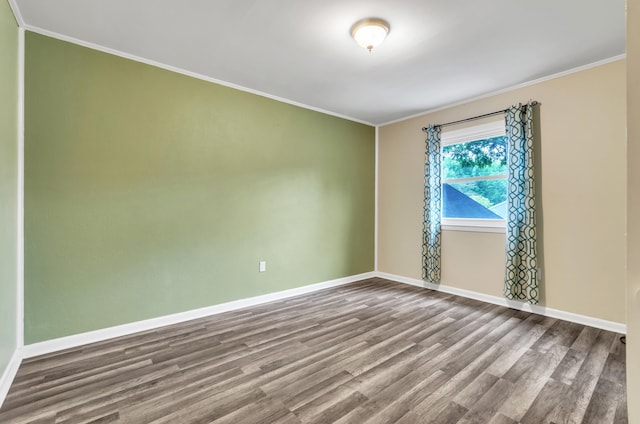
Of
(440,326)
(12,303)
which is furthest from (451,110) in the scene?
(12,303)

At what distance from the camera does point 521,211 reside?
3254 millimetres

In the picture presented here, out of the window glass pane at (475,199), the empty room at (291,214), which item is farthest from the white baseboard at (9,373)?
the window glass pane at (475,199)

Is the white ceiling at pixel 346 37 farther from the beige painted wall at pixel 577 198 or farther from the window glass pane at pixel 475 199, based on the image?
the window glass pane at pixel 475 199

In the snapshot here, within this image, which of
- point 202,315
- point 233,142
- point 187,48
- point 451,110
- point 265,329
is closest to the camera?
point 187,48

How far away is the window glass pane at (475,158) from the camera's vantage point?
3592 mm

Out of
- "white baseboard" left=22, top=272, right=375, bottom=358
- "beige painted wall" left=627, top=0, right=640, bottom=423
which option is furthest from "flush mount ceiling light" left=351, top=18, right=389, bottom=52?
"white baseboard" left=22, top=272, right=375, bottom=358

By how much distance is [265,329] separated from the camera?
2.82 metres

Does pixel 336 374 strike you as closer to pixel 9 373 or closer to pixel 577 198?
pixel 9 373

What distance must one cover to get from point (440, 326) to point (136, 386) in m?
2.64

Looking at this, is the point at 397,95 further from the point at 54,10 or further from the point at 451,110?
the point at 54,10

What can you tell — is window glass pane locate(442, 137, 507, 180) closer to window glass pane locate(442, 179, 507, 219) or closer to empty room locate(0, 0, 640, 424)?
empty room locate(0, 0, 640, 424)

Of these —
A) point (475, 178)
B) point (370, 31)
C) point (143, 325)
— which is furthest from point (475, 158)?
point (143, 325)

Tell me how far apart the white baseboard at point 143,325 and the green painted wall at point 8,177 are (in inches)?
8.9

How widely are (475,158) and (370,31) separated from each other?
242 cm
